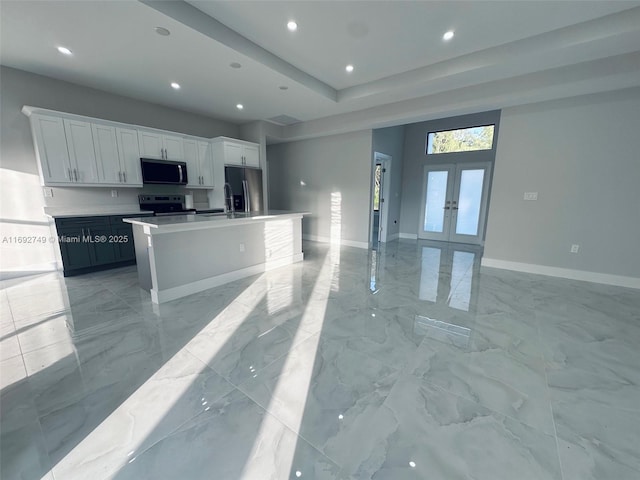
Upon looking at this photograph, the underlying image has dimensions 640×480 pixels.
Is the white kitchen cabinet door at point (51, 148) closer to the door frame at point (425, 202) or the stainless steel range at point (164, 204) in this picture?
the stainless steel range at point (164, 204)

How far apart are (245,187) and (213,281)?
297 cm

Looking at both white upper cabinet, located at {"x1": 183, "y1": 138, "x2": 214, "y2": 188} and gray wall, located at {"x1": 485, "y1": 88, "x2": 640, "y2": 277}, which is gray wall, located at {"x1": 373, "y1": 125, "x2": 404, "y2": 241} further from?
white upper cabinet, located at {"x1": 183, "y1": 138, "x2": 214, "y2": 188}

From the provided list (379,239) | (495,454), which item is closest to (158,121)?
(379,239)

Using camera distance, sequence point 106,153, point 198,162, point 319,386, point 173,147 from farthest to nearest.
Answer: point 198,162 → point 173,147 → point 106,153 → point 319,386

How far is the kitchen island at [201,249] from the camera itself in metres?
3.04

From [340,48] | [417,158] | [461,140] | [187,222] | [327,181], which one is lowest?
[187,222]

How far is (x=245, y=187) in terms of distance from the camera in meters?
5.96

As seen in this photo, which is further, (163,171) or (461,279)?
(163,171)

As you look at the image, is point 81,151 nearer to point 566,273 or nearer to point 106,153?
point 106,153

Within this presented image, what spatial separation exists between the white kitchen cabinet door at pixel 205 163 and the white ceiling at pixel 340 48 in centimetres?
116

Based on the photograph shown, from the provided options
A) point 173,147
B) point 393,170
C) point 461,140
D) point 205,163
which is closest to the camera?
point 173,147

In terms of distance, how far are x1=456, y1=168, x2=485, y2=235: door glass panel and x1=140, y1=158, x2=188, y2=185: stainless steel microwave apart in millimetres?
6473

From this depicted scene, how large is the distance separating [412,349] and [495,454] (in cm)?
89

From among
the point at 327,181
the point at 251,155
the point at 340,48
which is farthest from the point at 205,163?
the point at 340,48
